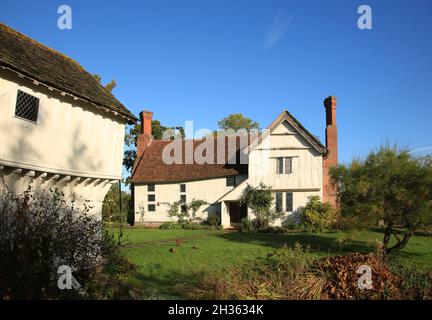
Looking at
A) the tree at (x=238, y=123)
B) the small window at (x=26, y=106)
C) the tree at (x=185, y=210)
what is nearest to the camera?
the small window at (x=26, y=106)

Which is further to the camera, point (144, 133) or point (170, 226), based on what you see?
point (144, 133)

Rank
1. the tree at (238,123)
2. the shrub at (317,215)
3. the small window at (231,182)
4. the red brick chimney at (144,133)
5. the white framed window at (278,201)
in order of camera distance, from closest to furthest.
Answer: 1. the shrub at (317,215)
2. the white framed window at (278,201)
3. the small window at (231,182)
4. the red brick chimney at (144,133)
5. the tree at (238,123)

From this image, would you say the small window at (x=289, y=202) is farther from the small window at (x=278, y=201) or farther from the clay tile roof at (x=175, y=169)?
the clay tile roof at (x=175, y=169)

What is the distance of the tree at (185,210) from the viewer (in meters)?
31.0

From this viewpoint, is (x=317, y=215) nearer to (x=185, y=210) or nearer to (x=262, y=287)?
(x=185, y=210)

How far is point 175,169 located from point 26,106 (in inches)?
875

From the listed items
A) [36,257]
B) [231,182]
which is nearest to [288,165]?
[231,182]

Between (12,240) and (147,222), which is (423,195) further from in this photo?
(147,222)

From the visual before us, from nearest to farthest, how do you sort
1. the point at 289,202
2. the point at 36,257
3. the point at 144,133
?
the point at 36,257, the point at 289,202, the point at 144,133

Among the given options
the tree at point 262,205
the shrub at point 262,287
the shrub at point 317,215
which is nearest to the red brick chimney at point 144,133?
the tree at point 262,205

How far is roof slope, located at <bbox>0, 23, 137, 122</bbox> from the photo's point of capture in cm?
1133

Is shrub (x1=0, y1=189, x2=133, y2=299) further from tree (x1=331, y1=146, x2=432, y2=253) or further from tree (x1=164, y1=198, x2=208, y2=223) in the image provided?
tree (x1=164, y1=198, x2=208, y2=223)

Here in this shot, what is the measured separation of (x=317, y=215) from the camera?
26.1 meters

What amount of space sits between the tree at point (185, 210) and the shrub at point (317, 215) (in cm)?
883
